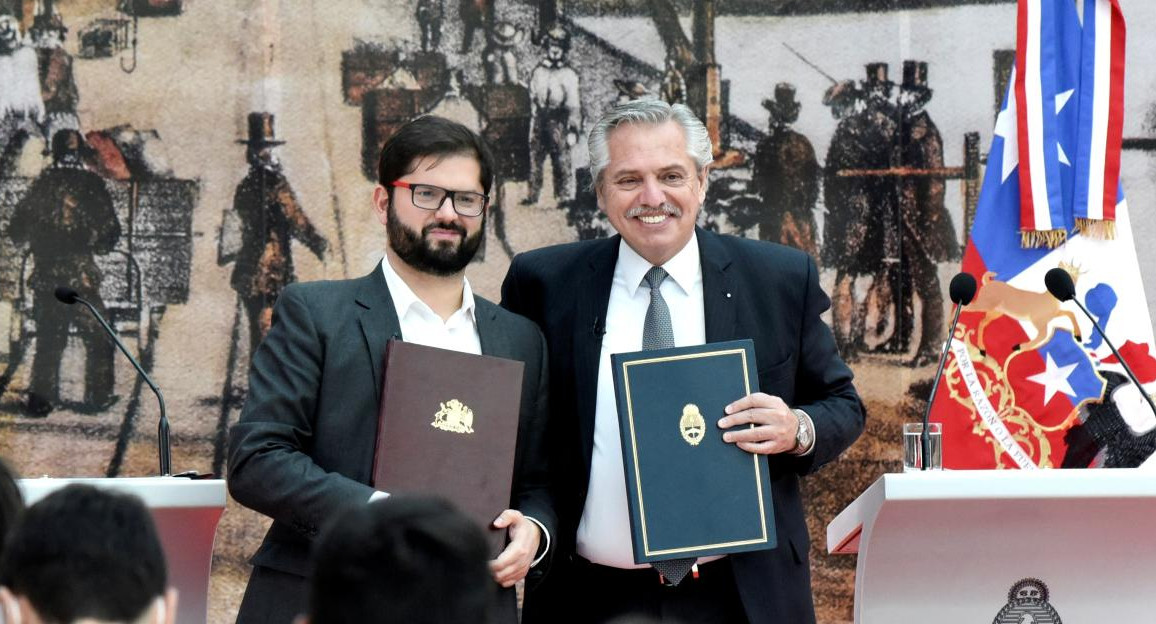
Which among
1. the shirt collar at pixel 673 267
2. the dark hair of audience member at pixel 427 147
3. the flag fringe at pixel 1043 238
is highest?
the dark hair of audience member at pixel 427 147

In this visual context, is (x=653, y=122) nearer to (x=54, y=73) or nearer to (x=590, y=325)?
(x=590, y=325)

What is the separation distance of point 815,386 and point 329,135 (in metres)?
2.89

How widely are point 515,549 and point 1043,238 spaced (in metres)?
2.98

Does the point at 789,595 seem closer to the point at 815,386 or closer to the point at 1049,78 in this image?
the point at 815,386

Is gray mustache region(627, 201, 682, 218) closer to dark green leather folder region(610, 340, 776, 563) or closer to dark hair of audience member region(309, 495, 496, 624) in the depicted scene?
dark green leather folder region(610, 340, 776, 563)

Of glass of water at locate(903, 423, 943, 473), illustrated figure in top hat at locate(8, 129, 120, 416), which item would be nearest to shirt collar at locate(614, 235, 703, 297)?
glass of water at locate(903, 423, 943, 473)

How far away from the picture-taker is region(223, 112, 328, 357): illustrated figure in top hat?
18.6 ft

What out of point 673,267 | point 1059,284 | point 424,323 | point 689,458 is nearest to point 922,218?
point 1059,284

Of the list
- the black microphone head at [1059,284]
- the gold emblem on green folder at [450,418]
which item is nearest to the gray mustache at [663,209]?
the gold emblem on green folder at [450,418]

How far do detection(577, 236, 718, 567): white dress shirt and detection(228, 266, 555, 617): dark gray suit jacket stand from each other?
154 mm

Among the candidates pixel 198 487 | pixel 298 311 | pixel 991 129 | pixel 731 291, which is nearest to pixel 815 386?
pixel 731 291

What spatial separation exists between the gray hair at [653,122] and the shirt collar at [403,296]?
1.74 feet

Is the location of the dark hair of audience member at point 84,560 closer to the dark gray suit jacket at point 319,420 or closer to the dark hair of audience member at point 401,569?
the dark hair of audience member at point 401,569

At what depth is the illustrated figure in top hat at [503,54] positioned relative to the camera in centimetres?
568
